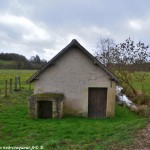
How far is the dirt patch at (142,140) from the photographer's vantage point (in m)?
9.84

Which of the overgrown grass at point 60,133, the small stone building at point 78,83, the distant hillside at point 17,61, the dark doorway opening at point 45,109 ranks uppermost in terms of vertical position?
the distant hillside at point 17,61

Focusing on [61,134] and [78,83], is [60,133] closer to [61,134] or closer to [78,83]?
[61,134]

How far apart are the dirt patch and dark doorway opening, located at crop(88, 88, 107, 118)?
29.2 ft

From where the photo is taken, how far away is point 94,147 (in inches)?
414

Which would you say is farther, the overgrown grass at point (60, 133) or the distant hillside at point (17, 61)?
the distant hillside at point (17, 61)

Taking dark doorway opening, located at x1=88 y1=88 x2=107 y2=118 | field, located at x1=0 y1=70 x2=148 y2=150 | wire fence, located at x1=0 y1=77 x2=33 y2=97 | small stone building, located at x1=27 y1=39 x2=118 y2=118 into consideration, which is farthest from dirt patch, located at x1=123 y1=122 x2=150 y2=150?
wire fence, located at x1=0 y1=77 x2=33 y2=97

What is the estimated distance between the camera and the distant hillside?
108 m

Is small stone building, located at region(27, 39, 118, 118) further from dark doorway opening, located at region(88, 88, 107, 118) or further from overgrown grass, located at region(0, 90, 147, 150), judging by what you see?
overgrown grass, located at region(0, 90, 147, 150)

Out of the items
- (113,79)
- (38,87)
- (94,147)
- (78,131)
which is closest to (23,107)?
(38,87)

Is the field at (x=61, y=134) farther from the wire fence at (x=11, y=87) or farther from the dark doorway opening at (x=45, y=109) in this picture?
the wire fence at (x=11, y=87)

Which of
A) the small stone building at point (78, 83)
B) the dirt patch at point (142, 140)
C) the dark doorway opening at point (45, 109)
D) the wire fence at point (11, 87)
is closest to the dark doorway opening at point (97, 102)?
the small stone building at point (78, 83)

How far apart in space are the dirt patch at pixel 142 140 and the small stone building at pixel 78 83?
875 centimetres

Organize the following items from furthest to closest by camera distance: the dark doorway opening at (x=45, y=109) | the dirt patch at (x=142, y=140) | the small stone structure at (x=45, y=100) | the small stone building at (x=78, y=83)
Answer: the small stone building at (x=78, y=83) → the dark doorway opening at (x=45, y=109) → the small stone structure at (x=45, y=100) → the dirt patch at (x=142, y=140)

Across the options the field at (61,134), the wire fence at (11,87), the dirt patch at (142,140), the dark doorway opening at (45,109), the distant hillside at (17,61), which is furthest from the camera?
the distant hillside at (17,61)
